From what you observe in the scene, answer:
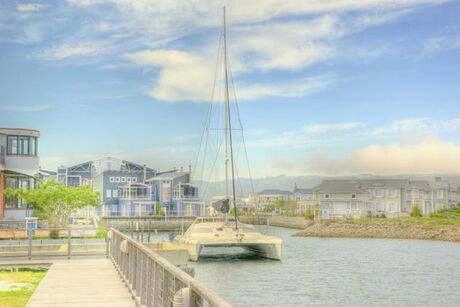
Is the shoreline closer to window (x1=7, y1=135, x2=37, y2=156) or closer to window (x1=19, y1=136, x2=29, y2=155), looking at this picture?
window (x1=7, y1=135, x2=37, y2=156)

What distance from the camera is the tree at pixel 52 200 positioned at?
138ft

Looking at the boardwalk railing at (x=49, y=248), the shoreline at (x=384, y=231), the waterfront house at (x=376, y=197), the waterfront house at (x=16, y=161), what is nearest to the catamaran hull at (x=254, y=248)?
the waterfront house at (x=16, y=161)

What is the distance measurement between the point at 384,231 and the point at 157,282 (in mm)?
81091

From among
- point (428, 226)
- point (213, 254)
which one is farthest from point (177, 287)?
point (428, 226)

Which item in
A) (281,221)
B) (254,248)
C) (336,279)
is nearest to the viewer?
(336,279)

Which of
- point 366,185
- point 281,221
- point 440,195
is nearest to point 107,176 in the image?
point 281,221

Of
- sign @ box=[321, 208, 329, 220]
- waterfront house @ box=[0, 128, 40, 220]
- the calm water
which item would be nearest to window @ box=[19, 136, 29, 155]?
waterfront house @ box=[0, 128, 40, 220]

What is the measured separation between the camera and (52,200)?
140 ft

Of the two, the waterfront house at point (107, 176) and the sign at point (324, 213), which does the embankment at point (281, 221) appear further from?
the waterfront house at point (107, 176)

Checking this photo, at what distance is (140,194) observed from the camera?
103m

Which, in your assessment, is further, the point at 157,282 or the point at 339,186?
the point at 339,186

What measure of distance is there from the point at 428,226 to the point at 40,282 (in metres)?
76.9

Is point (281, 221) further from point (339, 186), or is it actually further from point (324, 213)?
point (339, 186)

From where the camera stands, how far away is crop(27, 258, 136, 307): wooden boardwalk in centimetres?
1128
